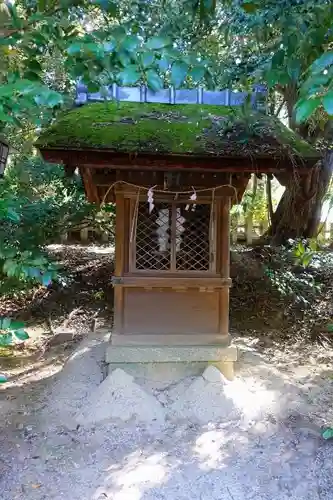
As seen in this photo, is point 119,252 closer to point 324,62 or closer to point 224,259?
point 224,259

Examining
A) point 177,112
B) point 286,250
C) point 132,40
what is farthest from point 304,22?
point 286,250

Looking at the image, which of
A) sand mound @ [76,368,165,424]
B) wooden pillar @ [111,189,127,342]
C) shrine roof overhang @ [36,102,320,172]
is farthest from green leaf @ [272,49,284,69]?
sand mound @ [76,368,165,424]

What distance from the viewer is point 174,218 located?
4281mm

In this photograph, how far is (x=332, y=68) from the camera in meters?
1.45

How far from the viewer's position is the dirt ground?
10.1 feet

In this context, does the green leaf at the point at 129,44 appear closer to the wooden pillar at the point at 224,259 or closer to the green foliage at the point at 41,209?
the wooden pillar at the point at 224,259

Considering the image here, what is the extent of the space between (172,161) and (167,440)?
240 cm

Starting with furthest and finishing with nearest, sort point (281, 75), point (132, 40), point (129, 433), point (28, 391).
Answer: point (28, 391)
point (129, 433)
point (281, 75)
point (132, 40)

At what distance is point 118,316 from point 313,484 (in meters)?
2.22

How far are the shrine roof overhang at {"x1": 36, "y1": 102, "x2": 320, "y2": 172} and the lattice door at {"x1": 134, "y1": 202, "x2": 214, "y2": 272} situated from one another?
23.9 inches

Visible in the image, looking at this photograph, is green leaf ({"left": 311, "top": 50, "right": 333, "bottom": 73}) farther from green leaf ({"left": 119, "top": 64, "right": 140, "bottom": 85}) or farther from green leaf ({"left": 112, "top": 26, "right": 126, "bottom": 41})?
green leaf ({"left": 112, "top": 26, "right": 126, "bottom": 41})

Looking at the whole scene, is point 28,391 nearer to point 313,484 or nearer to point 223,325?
point 223,325

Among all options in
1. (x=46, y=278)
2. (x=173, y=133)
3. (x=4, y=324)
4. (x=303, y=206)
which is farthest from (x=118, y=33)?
(x=303, y=206)

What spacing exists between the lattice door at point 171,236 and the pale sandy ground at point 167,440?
1.15 m
